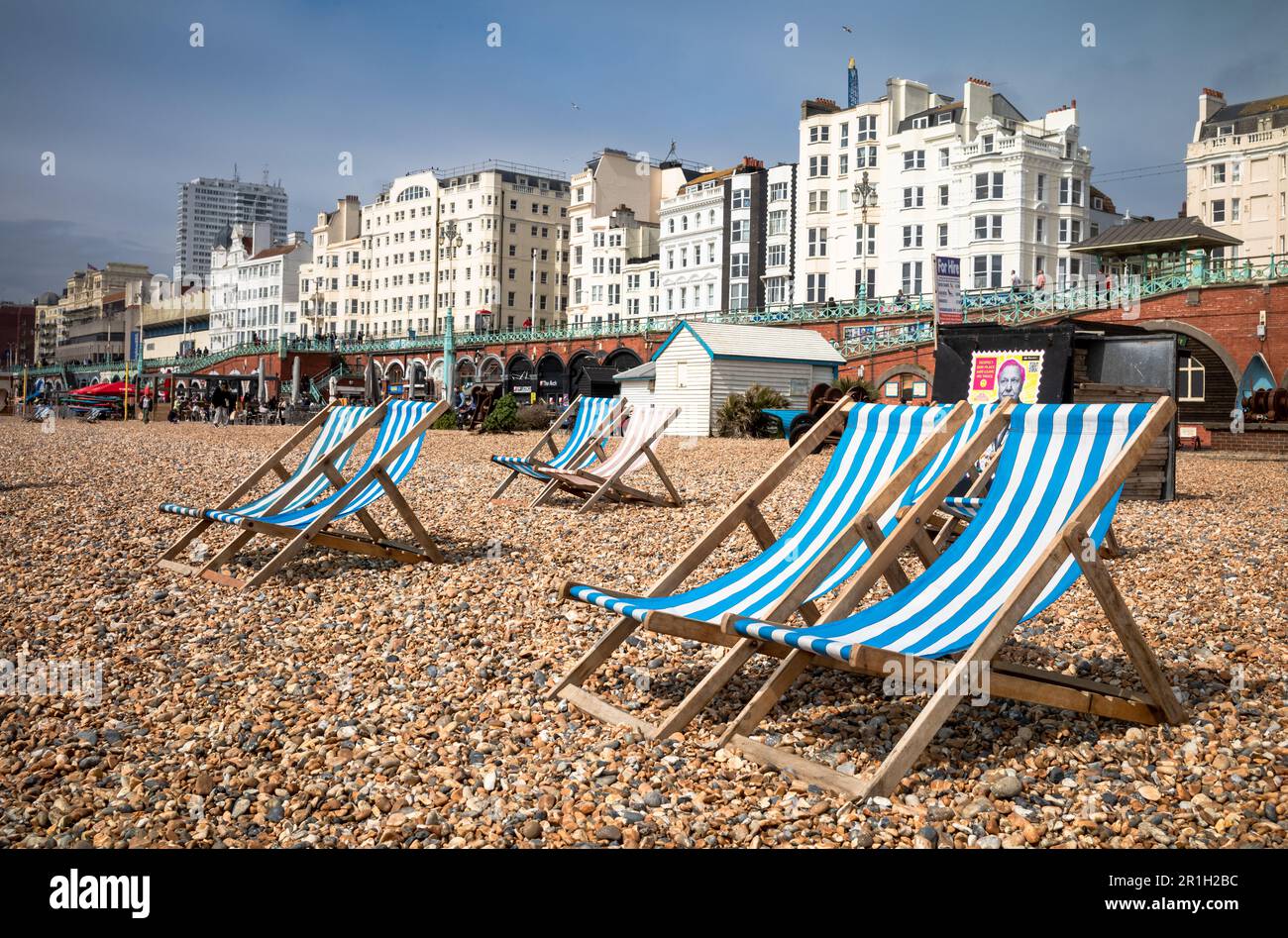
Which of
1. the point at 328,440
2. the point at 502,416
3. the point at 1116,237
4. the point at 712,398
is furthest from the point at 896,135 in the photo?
the point at 328,440

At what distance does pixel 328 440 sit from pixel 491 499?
125 inches

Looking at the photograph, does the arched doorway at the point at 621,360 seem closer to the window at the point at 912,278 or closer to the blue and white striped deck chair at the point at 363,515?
the window at the point at 912,278

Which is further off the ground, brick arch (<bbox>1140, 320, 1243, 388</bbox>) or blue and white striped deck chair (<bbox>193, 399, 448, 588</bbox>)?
brick arch (<bbox>1140, 320, 1243, 388</bbox>)

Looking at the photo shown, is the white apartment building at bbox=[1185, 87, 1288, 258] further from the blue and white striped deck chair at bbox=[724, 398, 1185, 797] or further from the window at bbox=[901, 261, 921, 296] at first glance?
the blue and white striped deck chair at bbox=[724, 398, 1185, 797]

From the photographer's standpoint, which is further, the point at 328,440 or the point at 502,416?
the point at 502,416

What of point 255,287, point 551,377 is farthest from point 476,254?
point 255,287

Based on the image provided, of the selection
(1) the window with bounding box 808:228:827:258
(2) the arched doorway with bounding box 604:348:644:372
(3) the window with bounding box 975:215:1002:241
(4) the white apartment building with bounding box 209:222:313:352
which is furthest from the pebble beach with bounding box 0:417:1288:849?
(4) the white apartment building with bounding box 209:222:313:352

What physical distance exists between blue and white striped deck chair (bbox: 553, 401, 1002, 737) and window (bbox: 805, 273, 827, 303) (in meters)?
48.0

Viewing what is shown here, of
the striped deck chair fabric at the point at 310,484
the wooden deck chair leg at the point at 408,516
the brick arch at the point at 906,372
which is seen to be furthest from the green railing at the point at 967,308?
the wooden deck chair leg at the point at 408,516

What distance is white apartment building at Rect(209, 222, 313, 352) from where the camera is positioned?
3952 inches

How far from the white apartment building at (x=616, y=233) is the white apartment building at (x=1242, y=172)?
100 ft

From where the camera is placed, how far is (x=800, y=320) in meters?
44.8

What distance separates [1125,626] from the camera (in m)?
3.80
